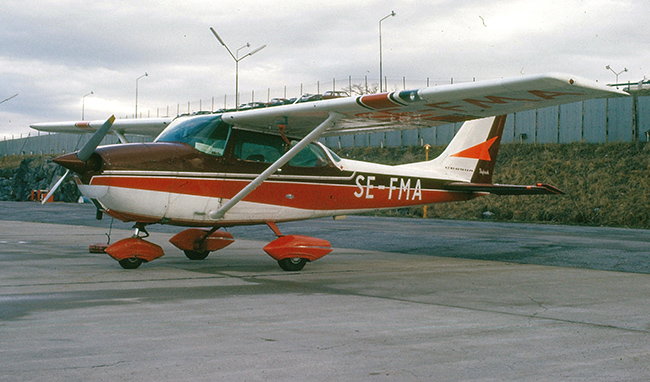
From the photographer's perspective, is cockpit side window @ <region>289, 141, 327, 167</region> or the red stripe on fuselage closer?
the red stripe on fuselage

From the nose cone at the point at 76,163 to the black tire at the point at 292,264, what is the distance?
2946 millimetres

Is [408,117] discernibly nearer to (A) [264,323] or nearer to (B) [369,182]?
(B) [369,182]

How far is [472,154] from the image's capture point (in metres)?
12.6

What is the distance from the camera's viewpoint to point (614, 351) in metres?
→ 4.05

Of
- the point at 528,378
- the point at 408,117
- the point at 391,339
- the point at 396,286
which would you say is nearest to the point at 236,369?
the point at 391,339

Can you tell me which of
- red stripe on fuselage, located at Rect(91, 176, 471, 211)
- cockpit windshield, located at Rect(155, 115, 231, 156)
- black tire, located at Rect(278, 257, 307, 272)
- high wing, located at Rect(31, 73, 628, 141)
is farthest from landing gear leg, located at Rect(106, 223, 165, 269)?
high wing, located at Rect(31, 73, 628, 141)

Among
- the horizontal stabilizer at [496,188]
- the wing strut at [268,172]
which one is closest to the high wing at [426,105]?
the wing strut at [268,172]

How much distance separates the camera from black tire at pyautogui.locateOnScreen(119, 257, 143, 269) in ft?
27.8

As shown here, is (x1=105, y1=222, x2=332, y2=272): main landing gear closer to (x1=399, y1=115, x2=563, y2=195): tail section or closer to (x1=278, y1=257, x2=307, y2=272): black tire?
(x1=278, y1=257, x2=307, y2=272): black tire

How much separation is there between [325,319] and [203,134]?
4599mm

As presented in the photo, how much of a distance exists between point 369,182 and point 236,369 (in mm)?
7449

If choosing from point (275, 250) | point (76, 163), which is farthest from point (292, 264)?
point (76, 163)

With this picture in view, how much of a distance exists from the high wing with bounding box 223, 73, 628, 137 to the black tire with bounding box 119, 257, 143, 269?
248 centimetres

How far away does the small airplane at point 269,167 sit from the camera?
7.87 m
